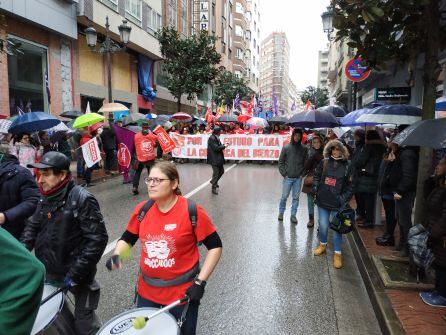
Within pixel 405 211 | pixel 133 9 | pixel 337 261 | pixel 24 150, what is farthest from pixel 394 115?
pixel 133 9

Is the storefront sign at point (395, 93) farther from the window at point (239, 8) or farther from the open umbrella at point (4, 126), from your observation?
the window at point (239, 8)

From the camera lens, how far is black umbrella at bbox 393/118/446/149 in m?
3.60

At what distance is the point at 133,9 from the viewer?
79.0 ft

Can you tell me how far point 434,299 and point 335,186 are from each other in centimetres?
Answer: 196

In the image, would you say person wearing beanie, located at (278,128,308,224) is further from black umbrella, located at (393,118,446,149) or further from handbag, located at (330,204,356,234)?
black umbrella, located at (393,118,446,149)

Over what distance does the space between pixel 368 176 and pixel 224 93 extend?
39.1 m

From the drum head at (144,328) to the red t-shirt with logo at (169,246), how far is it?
0.34m

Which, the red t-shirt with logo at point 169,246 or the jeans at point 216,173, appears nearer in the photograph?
the red t-shirt with logo at point 169,246

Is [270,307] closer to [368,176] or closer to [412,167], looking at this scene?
Answer: [412,167]

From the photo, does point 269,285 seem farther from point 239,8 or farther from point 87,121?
point 239,8

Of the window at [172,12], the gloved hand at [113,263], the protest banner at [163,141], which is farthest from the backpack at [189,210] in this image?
the window at [172,12]

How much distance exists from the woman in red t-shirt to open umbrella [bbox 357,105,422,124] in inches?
191

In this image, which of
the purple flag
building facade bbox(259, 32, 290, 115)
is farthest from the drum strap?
building facade bbox(259, 32, 290, 115)

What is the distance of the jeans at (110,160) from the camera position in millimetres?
14533
